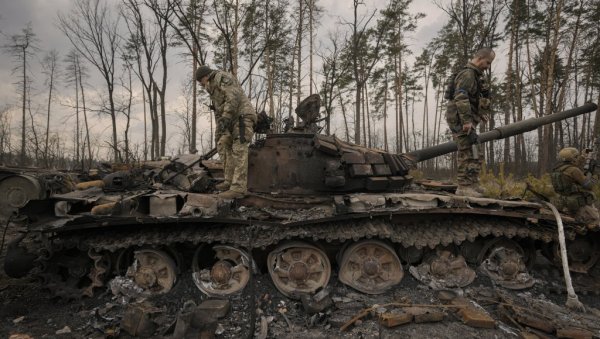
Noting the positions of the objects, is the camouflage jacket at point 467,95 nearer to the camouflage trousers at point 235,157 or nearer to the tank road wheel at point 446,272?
the tank road wheel at point 446,272

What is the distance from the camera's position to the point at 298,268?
4.86m

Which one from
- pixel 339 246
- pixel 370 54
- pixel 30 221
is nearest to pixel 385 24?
pixel 370 54

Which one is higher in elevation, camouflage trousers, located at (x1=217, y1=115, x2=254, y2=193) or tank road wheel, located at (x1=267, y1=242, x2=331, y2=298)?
camouflage trousers, located at (x1=217, y1=115, x2=254, y2=193)

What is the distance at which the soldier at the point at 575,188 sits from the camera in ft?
17.3

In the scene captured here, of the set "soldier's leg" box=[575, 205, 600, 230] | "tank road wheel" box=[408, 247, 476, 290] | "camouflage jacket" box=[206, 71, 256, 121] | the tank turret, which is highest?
"camouflage jacket" box=[206, 71, 256, 121]

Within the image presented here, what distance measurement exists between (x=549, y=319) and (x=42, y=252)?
268 inches

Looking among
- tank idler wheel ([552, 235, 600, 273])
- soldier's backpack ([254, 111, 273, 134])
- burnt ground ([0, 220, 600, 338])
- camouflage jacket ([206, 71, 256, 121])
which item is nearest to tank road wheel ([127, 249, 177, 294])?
burnt ground ([0, 220, 600, 338])

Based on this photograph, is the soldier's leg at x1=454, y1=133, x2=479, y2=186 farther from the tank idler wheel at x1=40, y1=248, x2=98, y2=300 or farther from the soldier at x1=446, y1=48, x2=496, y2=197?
the tank idler wheel at x1=40, y1=248, x2=98, y2=300

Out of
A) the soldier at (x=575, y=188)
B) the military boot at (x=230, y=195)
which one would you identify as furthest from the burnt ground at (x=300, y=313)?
the military boot at (x=230, y=195)

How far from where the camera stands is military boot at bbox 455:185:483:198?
5852 millimetres

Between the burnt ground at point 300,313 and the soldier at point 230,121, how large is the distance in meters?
1.80

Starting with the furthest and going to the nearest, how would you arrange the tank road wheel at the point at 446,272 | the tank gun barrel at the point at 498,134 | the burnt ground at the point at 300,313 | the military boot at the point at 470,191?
the tank gun barrel at the point at 498,134 < the military boot at the point at 470,191 < the tank road wheel at the point at 446,272 < the burnt ground at the point at 300,313

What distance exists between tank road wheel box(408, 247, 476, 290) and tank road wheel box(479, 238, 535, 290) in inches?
14.8

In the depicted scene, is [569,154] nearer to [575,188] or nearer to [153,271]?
[575,188]
